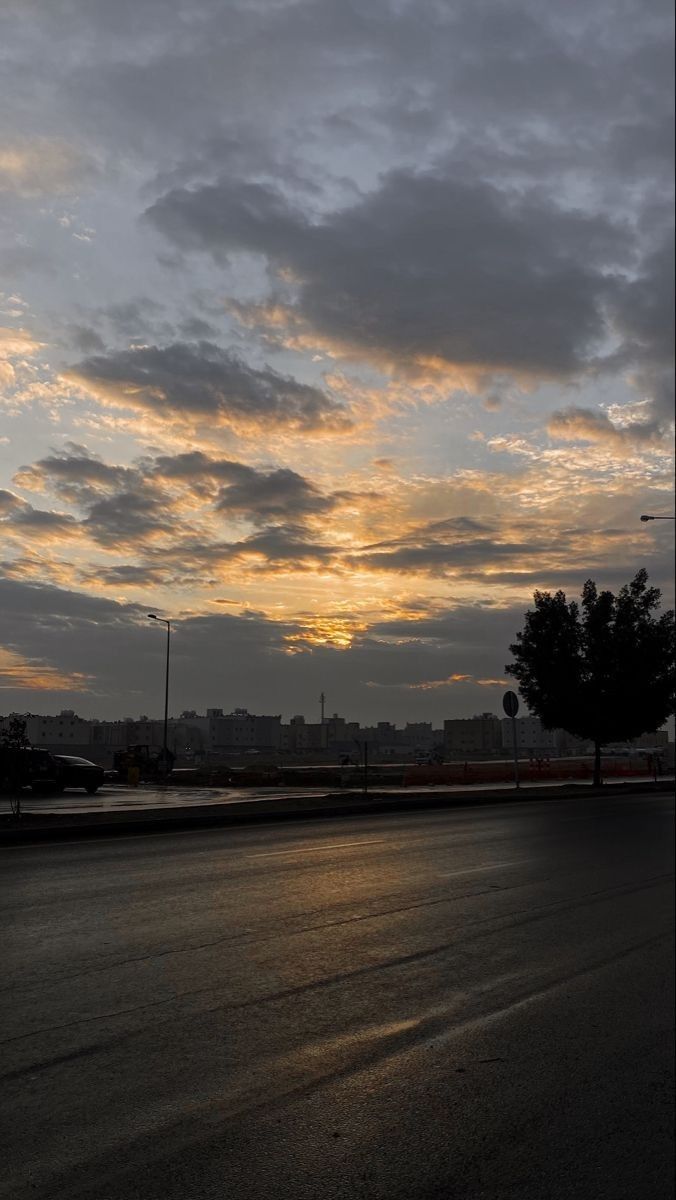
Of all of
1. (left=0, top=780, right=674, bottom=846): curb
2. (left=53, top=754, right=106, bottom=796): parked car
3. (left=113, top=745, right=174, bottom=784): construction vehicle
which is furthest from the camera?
(left=113, top=745, right=174, bottom=784): construction vehicle

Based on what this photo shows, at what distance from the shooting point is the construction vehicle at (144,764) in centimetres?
4612

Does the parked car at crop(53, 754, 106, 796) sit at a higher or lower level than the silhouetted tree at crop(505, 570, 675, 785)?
lower

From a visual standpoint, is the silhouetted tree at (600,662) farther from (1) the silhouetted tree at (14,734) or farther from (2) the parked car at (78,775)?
(1) the silhouetted tree at (14,734)

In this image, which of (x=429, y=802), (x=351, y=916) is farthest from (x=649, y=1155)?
(x=429, y=802)

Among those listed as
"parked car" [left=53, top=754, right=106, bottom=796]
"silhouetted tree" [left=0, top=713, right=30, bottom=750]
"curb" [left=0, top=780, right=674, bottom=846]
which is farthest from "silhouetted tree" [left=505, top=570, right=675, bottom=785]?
"silhouetted tree" [left=0, top=713, right=30, bottom=750]

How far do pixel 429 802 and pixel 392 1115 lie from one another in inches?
869

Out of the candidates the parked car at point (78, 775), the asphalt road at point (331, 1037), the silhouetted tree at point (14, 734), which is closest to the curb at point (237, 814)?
the silhouetted tree at point (14, 734)

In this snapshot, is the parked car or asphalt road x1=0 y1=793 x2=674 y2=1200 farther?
the parked car

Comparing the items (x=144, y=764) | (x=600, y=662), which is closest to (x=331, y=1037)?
(x=600, y=662)

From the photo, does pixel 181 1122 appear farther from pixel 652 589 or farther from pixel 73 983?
pixel 652 589

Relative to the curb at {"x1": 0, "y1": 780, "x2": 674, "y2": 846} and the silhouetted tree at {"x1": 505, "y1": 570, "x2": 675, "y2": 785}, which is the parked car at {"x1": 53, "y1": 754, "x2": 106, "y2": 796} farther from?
the silhouetted tree at {"x1": 505, "y1": 570, "x2": 675, "y2": 785}

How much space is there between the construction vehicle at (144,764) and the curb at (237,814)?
19151mm

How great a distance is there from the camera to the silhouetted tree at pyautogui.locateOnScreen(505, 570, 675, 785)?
38.1 meters

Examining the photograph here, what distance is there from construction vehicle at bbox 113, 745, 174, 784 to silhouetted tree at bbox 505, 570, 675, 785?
17.6m
